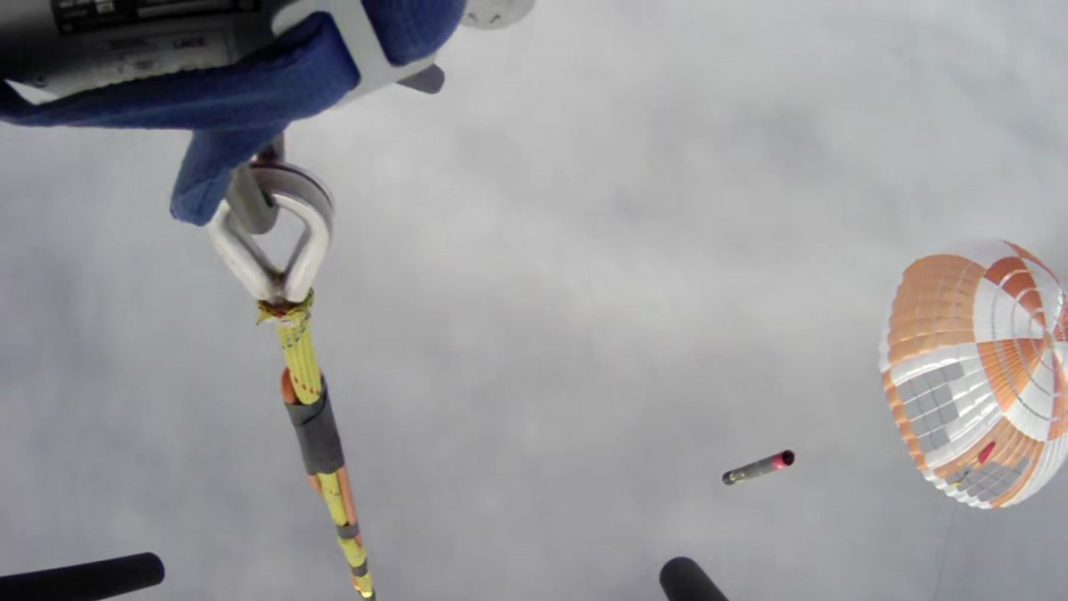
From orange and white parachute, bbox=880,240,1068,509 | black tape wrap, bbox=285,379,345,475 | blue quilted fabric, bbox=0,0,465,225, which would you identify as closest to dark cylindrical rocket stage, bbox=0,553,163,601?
black tape wrap, bbox=285,379,345,475

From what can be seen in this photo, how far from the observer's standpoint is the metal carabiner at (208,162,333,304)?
167 inches

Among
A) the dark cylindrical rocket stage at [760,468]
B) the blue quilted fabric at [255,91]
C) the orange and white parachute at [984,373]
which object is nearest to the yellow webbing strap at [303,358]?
the blue quilted fabric at [255,91]

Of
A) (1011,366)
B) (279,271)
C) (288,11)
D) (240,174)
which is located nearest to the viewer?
(288,11)

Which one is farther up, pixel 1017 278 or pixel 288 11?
pixel 288 11

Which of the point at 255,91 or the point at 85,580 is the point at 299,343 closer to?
the point at 85,580

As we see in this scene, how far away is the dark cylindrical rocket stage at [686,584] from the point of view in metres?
3.78

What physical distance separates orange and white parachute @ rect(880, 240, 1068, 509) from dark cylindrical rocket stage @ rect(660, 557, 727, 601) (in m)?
8.74

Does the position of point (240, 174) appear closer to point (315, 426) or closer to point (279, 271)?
point (279, 271)

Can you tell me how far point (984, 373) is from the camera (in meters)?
11.6

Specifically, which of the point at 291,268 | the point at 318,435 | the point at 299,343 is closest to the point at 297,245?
the point at 291,268

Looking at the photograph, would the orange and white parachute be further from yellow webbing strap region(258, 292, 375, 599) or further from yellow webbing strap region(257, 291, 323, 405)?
yellow webbing strap region(257, 291, 323, 405)

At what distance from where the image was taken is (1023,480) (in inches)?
469

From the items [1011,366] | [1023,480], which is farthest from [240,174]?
[1023,480]

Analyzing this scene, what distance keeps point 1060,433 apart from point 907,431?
1612mm
